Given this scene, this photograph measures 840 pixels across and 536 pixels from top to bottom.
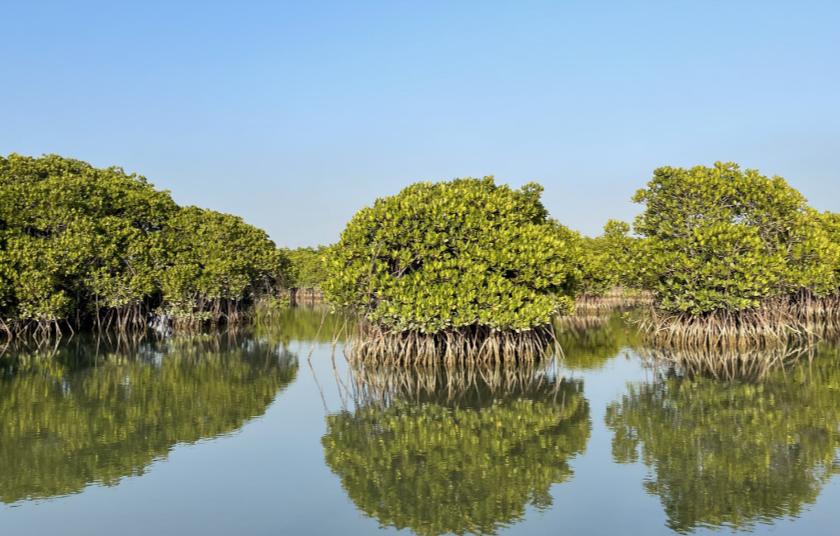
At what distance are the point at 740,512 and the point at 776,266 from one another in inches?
663

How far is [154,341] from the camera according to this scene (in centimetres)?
2862

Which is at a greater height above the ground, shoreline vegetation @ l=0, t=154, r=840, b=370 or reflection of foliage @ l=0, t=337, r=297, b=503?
shoreline vegetation @ l=0, t=154, r=840, b=370

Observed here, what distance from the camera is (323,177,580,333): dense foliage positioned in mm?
18125

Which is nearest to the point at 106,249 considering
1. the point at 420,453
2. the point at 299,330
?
the point at 299,330

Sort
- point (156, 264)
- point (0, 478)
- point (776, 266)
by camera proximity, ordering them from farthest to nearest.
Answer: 1. point (156, 264)
2. point (776, 266)
3. point (0, 478)

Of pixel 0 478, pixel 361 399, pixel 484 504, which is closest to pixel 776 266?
pixel 361 399

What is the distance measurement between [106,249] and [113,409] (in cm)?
1824

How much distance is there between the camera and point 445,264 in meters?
18.4

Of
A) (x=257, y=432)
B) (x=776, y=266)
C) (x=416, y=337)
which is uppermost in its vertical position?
(x=776, y=266)

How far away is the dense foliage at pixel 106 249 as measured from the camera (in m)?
26.3

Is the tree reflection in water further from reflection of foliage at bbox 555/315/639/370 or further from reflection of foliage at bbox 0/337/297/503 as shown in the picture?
reflection of foliage at bbox 555/315/639/370

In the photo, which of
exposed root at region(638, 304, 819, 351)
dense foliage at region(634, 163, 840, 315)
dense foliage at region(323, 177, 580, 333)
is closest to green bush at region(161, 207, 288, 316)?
dense foliage at region(323, 177, 580, 333)

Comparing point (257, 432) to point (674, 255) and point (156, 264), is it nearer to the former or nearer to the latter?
point (674, 255)

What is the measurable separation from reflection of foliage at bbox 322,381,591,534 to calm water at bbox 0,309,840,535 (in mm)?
38
